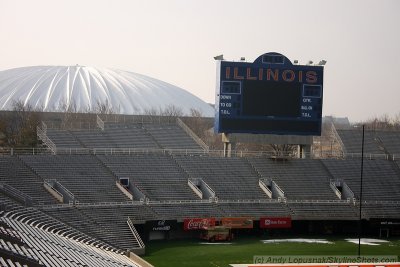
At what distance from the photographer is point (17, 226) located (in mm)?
29172

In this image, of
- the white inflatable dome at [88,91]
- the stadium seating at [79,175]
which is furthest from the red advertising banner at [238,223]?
the white inflatable dome at [88,91]

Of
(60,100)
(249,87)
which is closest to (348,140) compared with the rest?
(249,87)

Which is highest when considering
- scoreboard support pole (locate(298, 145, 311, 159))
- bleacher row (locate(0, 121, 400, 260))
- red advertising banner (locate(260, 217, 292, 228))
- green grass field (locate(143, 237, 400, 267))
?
scoreboard support pole (locate(298, 145, 311, 159))

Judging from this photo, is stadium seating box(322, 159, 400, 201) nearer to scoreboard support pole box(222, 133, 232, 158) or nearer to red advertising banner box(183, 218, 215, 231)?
scoreboard support pole box(222, 133, 232, 158)

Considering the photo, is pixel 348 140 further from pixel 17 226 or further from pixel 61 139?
pixel 17 226

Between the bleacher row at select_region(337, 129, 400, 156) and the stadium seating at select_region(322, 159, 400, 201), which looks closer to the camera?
the stadium seating at select_region(322, 159, 400, 201)

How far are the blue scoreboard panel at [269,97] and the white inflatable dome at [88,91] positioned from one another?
52739 millimetres

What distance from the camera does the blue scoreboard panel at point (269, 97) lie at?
46.5 metres

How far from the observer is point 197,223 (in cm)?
4228

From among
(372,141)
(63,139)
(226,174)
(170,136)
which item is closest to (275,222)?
(226,174)

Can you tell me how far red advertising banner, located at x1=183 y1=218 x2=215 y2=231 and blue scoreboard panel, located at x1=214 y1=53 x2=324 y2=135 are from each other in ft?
21.9

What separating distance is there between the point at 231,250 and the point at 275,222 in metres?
5.99

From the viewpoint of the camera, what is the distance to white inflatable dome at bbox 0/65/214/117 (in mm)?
100938

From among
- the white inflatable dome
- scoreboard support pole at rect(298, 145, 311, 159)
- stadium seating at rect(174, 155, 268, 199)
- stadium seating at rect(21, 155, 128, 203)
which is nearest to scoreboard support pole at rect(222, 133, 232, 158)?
stadium seating at rect(174, 155, 268, 199)
